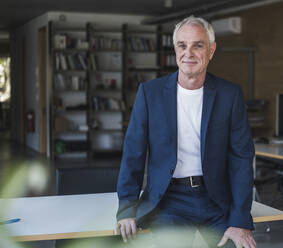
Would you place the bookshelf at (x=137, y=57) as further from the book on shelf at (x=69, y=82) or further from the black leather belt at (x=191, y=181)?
the black leather belt at (x=191, y=181)

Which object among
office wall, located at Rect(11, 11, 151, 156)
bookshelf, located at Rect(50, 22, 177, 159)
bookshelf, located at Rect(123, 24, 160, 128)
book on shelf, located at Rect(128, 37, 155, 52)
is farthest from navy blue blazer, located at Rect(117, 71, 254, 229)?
book on shelf, located at Rect(128, 37, 155, 52)

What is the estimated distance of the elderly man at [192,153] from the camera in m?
1.93

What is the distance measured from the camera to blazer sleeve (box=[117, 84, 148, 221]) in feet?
6.44

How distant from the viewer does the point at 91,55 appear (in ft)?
31.5

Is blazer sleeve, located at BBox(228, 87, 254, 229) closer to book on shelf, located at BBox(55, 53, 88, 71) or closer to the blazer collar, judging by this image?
the blazer collar

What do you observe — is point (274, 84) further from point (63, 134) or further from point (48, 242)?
point (48, 242)

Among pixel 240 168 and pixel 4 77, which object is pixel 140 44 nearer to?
pixel 4 77

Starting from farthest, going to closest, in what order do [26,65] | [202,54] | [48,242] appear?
[26,65] < [48,242] < [202,54]

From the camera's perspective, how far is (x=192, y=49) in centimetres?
192

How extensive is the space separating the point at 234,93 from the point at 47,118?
8.47 m

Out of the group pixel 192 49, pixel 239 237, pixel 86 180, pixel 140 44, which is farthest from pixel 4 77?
pixel 140 44

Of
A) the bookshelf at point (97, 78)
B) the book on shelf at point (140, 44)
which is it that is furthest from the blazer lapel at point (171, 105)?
the book on shelf at point (140, 44)

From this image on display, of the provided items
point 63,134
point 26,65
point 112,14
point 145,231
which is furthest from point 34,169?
point 145,231

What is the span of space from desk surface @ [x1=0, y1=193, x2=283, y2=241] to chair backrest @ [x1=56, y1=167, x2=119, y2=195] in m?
0.19
